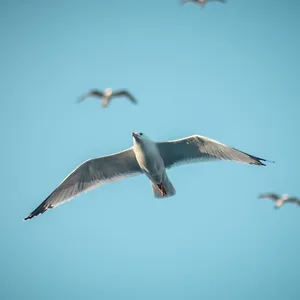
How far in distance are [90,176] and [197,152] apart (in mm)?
2032

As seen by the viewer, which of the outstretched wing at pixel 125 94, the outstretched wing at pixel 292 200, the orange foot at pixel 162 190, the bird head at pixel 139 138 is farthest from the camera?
the outstretched wing at pixel 292 200

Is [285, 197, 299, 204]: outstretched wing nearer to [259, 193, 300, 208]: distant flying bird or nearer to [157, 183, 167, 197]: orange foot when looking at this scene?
[259, 193, 300, 208]: distant flying bird

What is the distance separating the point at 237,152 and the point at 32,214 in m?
3.93

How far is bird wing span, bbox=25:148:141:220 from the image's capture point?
33.3 feet

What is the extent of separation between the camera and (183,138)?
9.92 m

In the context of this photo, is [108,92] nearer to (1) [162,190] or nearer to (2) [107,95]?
(2) [107,95]

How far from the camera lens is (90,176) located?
33.8 ft

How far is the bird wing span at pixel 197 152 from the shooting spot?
32.8 ft

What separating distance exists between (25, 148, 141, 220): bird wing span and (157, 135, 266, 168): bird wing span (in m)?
0.63

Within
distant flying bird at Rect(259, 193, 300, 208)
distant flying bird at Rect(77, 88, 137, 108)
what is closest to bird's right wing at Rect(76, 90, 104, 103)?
distant flying bird at Rect(77, 88, 137, 108)

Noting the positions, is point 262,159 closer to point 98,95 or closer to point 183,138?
point 183,138

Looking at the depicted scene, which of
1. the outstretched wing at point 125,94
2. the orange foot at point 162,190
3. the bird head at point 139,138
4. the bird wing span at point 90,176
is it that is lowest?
the orange foot at point 162,190

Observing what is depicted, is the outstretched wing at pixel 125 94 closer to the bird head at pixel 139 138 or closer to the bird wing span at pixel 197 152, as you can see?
the bird head at pixel 139 138

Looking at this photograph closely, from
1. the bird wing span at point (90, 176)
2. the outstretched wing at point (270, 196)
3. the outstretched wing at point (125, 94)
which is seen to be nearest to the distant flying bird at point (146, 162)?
the bird wing span at point (90, 176)
